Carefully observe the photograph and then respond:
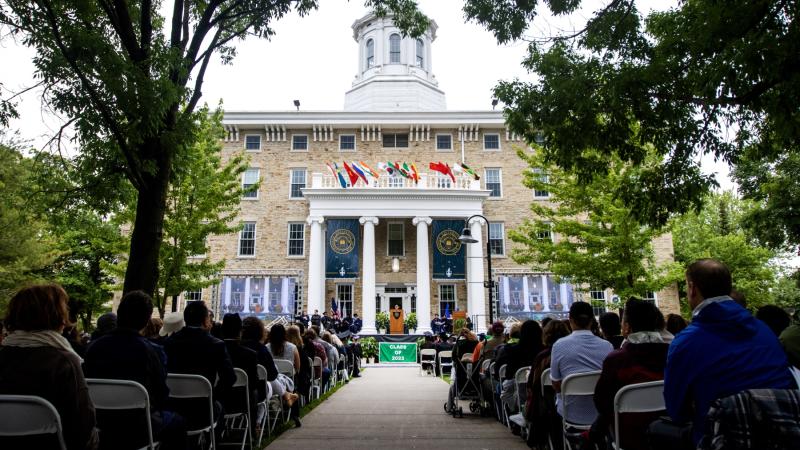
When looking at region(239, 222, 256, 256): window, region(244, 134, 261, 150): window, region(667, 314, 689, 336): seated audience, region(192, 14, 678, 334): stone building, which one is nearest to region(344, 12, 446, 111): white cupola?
region(192, 14, 678, 334): stone building

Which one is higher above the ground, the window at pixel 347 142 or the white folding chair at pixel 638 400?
the window at pixel 347 142

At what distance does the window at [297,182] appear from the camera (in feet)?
109

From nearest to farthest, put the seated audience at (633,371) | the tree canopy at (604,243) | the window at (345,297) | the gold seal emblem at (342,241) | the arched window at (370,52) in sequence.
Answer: the seated audience at (633,371) < the tree canopy at (604,243) < the gold seal emblem at (342,241) < the window at (345,297) < the arched window at (370,52)

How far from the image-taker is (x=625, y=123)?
8.48m

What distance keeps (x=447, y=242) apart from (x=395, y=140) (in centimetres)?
863

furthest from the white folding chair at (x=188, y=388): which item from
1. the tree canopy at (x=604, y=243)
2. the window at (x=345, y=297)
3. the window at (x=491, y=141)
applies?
the window at (x=491, y=141)

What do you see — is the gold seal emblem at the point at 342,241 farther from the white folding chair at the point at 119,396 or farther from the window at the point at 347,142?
the white folding chair at the point at 119,396

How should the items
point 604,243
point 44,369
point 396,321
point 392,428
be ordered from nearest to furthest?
1. point 44,369
2. point 392,428
3. point 604,243
4. point 396,321

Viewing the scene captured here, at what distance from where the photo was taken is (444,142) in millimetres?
34188

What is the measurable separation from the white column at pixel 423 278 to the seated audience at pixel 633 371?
23.5 metres

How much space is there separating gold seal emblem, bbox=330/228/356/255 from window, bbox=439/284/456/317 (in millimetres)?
5995

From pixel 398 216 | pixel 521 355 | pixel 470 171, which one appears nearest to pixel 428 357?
pixel 398 216

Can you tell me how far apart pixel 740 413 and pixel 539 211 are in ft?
67.6

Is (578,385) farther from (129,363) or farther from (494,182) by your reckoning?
(494,182)
